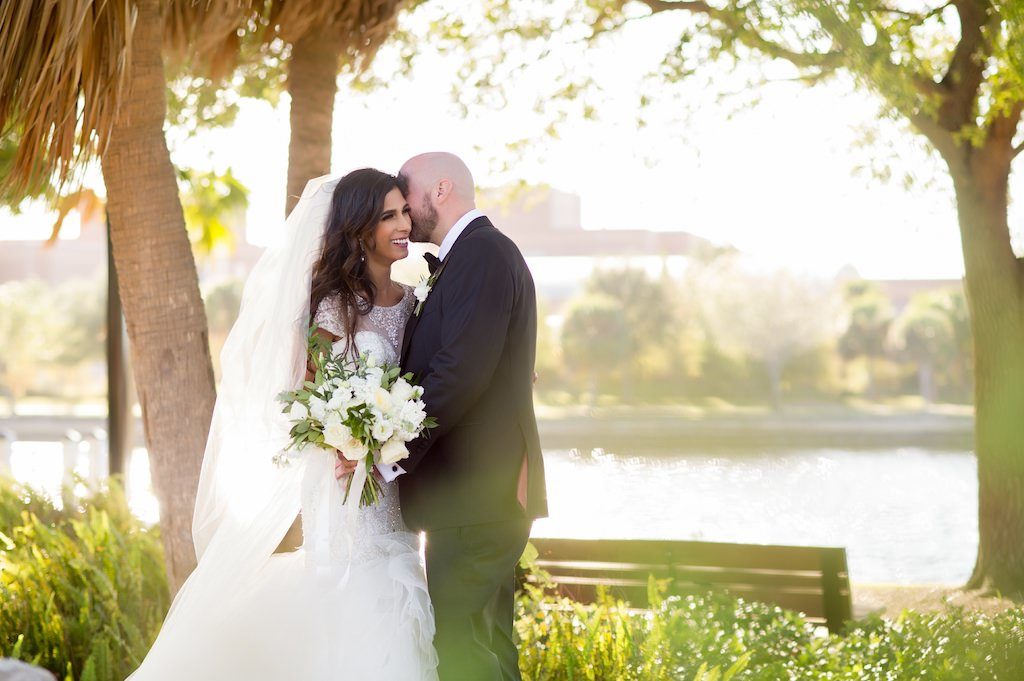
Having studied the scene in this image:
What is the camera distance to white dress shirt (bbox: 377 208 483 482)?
3.07 metres

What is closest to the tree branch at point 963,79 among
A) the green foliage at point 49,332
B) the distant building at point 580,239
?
the distant building at point 580,239

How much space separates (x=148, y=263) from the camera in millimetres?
4059

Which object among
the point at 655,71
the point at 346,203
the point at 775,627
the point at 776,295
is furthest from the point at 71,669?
the point at 776,295

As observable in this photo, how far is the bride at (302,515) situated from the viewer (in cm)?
300

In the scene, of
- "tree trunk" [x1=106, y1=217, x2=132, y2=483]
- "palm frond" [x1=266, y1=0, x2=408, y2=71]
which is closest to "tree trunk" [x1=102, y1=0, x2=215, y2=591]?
"palm frond" [x1=266, y1=0, x2=408, y2=71]

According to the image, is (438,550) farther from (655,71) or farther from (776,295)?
(776,295)

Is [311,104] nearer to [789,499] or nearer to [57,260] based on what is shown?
[789,499]

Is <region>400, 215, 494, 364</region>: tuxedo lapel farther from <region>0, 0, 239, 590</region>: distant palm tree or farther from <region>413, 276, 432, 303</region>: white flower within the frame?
<region>0, 0, 239, 590</region>: distant palm tree

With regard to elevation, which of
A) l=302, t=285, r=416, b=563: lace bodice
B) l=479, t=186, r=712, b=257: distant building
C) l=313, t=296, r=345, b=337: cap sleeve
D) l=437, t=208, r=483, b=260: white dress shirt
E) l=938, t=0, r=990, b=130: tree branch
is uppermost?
l=479, t=186, r=712, b=257: distant building

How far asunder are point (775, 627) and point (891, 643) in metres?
0.55

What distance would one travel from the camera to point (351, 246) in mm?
3252

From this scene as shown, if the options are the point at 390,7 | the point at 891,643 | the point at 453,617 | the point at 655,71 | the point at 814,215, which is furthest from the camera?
the point at 814,215

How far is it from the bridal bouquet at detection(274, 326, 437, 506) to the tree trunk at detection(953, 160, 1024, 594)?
561cm

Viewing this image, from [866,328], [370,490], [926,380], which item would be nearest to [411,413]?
[370,490]
